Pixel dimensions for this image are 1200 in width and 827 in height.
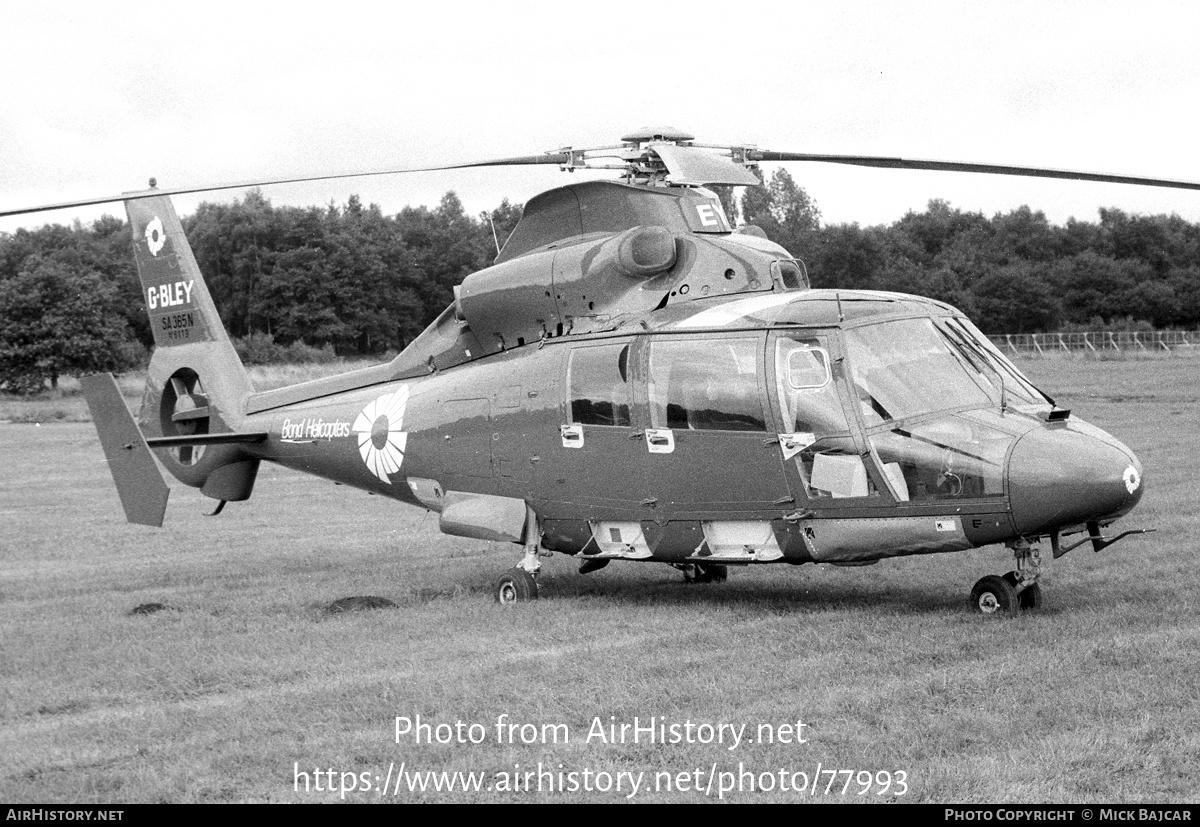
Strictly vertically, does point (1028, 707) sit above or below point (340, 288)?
below

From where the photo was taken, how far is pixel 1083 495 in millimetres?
9453

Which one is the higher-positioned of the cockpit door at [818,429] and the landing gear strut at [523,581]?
the cockpit door at [818,429]

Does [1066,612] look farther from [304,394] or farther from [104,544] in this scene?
[104,544]

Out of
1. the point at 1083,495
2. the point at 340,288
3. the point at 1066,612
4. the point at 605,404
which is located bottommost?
the point at 1066,612

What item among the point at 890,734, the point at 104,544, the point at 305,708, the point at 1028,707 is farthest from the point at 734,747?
the point at 104,544

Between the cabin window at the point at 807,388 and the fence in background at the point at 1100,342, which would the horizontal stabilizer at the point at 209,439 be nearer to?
the cabin window at the point at 807,388

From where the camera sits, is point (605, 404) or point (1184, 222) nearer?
point (605, 404)

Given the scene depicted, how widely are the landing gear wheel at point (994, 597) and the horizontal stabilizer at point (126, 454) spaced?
712 cm

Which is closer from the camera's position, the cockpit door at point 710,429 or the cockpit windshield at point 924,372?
the cockpit windshield at point 924,372

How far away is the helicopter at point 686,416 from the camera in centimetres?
1005

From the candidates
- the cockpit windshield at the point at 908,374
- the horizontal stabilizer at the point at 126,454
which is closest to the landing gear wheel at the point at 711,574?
the cockpit windshield at the point at 908,374

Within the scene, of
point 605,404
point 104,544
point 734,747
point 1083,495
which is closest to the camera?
point 734,747

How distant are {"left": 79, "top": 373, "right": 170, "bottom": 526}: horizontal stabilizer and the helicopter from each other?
0.02 m

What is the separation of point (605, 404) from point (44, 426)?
35.7 m
